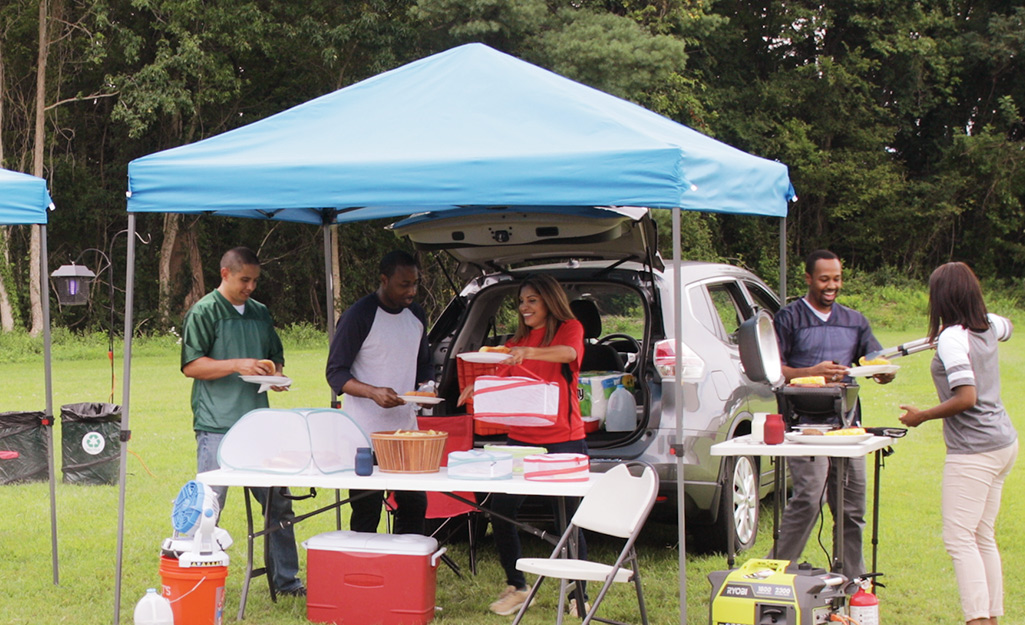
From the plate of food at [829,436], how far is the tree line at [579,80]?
16.5 metres

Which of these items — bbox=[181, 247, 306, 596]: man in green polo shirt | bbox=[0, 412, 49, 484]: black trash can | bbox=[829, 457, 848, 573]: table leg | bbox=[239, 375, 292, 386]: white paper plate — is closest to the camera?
bbox=[829, 457, 848, 573]: table leg

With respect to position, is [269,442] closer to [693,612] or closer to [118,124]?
[693,612]

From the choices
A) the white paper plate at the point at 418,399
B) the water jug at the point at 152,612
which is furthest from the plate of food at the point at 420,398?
the water jug at the point at 152,612

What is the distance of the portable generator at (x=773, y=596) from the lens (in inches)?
160

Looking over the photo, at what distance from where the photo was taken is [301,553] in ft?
20.9

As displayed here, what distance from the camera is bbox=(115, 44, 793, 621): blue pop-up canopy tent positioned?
14.2ft

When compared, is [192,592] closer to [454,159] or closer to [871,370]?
[454,159]

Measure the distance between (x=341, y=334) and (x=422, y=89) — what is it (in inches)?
49.1

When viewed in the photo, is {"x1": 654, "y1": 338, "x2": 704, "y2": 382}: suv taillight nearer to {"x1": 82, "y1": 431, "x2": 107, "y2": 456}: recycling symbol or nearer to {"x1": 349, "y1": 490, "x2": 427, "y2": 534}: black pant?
{"x1": 349, "y1": 490, "x2": 427, "y2": 534}: black pant

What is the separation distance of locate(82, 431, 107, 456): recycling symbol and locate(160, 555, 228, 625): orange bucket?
3.80 metres

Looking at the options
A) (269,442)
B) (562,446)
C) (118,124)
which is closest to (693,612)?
(562,446)

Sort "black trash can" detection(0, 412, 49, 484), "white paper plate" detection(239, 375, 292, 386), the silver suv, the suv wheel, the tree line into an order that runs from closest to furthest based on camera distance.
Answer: "white paper plate" detection(239, 375, 292, 386) → the silver suv → the suv wheel → "black trash can" detection(0, 412, 49, 484) → the tree line

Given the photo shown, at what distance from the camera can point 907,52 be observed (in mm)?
29594

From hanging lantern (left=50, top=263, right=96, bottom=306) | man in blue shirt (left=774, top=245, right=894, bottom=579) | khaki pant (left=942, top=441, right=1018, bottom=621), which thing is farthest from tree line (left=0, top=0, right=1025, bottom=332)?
khaki pant (left=942, top=441, right=1018, bottom=621)
